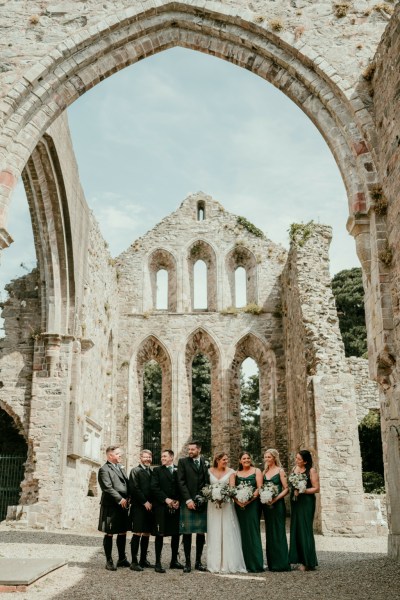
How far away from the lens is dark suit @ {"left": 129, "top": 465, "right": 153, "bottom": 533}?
6.45m

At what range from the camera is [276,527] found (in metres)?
6.62

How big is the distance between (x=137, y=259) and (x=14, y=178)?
1140 cm

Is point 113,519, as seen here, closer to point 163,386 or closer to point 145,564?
point 145,564

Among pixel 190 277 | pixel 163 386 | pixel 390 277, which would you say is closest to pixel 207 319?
pixel 190 277

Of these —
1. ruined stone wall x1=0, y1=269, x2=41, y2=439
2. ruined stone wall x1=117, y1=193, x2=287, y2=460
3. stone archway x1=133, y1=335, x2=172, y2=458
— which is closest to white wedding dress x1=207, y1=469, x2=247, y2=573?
ruined stone wall x1=0, y1=269, x2=41, y2=439

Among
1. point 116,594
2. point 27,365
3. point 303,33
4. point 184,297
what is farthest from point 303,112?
point 184,297

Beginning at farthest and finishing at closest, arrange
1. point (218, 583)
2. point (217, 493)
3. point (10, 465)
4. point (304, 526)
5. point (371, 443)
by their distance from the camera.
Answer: point (371, 443) → point (10, 465) → point (304, 526) → point (217, 493) → point (218, 583)

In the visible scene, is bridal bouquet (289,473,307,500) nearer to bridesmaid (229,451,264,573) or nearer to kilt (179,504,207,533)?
bridesmaid (229,451,264,573)

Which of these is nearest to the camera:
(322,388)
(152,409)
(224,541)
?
(224,541)

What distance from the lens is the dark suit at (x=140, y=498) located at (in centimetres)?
645

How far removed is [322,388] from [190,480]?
265 inches

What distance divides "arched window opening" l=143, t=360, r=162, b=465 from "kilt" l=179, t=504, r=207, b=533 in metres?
17.1

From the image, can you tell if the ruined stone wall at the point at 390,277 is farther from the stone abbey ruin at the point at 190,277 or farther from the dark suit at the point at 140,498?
the dark suit at the point at 140,498

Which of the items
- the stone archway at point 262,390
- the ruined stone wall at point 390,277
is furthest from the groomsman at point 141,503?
the stone archway at point 262,390
